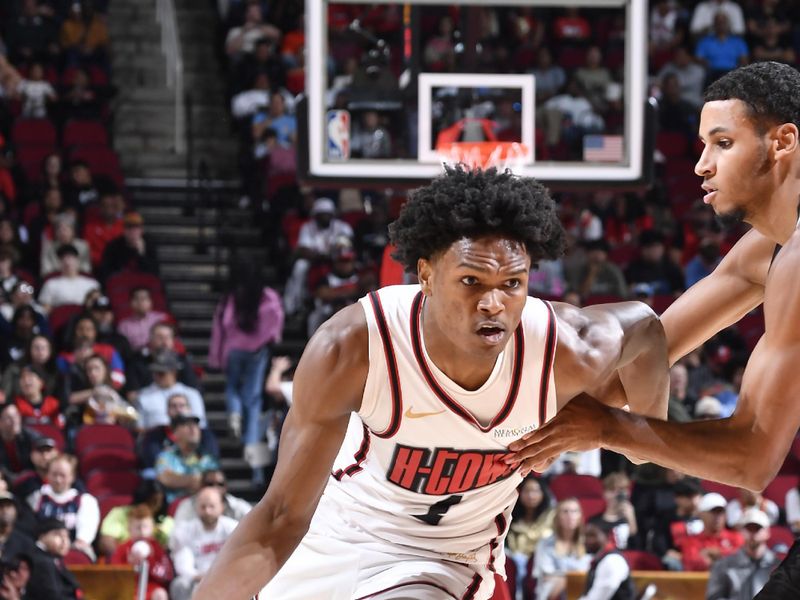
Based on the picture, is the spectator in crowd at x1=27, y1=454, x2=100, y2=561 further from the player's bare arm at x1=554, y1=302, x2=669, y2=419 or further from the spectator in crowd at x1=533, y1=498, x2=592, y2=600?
the player's bare arm at x1=554, y1=302, x2=669, y2=419

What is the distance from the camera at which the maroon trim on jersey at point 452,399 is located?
369cm

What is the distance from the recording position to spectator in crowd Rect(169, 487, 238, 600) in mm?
8055

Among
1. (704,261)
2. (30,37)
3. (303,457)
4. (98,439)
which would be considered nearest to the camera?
(303,457)

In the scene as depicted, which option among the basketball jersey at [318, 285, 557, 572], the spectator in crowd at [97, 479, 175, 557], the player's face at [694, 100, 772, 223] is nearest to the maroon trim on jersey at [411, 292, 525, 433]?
the basketball jersey at [318, 285, 557, 572]

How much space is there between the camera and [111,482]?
8.94 metres

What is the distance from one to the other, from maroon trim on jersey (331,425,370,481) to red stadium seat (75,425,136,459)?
5.34 metres

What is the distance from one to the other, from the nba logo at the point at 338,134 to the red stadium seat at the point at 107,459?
2.84 meters

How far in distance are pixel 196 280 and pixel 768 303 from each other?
29.7 ft

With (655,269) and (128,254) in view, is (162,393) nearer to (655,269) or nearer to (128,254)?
(128,254)

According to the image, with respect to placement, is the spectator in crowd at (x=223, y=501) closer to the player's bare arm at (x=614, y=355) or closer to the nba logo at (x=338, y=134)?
the nba logo at (x=338, y=134)

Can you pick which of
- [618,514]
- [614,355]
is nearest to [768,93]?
[614,355]

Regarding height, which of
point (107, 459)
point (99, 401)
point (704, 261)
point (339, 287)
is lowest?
point (107, 459)

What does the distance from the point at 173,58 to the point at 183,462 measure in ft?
20.9

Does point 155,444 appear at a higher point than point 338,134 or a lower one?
lower
